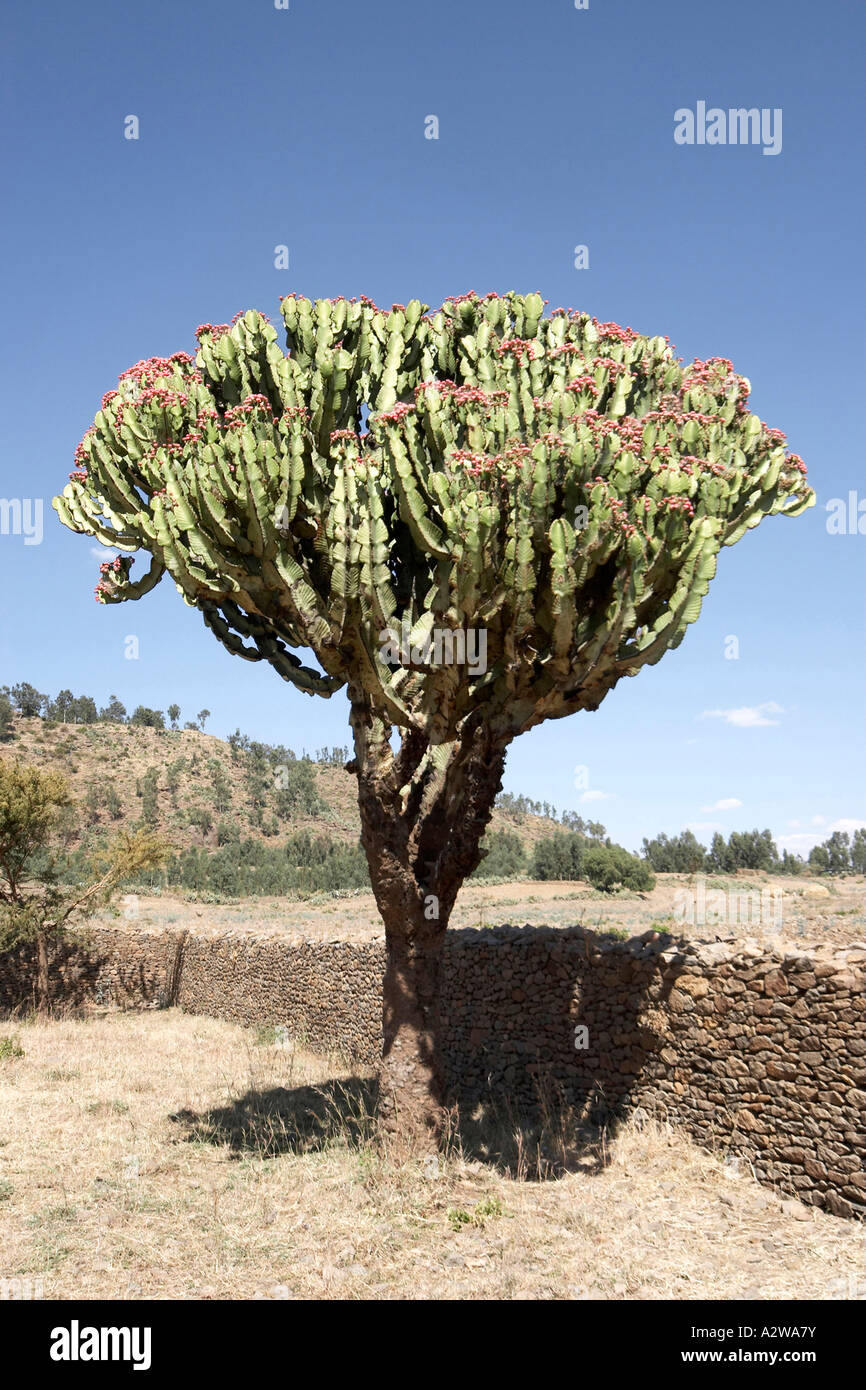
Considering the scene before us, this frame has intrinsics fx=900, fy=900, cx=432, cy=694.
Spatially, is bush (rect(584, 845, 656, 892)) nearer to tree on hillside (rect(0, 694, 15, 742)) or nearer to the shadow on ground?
the shadow on ground

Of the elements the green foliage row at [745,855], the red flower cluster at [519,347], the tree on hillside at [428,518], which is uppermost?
the red flower cluster at [519,347]

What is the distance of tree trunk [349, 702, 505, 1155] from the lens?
8.76m

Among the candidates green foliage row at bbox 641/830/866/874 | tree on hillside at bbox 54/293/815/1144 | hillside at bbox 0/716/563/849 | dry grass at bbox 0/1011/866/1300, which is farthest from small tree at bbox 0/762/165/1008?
green foliage row at bbox 641/830/866/874

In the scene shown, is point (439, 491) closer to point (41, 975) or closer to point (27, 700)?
point (41, 975)

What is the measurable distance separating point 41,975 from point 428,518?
706 inches

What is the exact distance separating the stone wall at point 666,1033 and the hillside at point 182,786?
3472 cm

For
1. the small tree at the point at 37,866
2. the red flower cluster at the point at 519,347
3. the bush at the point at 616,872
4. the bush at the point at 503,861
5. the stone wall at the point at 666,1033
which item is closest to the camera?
the stone wall at the point at 666,1033

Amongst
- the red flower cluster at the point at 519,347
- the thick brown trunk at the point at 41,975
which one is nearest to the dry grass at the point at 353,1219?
the red flower cluster at the point at 519,347

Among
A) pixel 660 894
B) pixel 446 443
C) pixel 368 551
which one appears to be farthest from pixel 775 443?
pixel 660 894

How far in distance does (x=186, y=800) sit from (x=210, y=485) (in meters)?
47.0

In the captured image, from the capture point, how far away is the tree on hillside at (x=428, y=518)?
279 inches

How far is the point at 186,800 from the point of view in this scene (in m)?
52.2

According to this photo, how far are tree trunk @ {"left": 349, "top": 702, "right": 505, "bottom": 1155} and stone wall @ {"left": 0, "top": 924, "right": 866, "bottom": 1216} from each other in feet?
7.23

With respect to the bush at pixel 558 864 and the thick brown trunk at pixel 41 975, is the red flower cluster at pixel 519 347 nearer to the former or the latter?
the thick brown trunk at pixel 41 975
